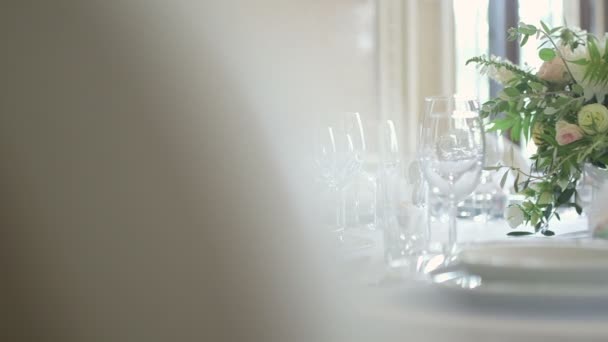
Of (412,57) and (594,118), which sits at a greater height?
(412,57)

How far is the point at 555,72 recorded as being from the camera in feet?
3.44

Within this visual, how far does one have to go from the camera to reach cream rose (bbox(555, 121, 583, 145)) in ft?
3.10

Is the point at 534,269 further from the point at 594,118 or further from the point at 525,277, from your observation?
the point at 594,118

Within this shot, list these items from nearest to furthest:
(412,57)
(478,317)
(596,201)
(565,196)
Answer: (478,317) < (565,196) < (596,201) < (412,57)

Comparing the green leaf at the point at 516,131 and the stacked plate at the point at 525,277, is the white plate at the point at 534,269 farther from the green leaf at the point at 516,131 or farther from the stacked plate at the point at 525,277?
the green leaf at the point at 516,131

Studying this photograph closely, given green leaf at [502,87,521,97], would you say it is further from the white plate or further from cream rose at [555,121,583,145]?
the white plate

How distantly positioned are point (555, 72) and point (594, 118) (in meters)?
0.15

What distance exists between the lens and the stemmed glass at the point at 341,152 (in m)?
1.03

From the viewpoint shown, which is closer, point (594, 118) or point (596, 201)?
point (594, 118)

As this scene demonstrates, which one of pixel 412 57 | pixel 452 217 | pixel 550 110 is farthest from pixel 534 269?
pixel 412 57

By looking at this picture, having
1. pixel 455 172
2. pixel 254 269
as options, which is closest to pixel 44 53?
pixel 254 269

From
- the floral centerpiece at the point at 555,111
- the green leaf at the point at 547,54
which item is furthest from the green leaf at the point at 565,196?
the green leaf at the point at 547,54

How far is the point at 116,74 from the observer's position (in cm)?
33

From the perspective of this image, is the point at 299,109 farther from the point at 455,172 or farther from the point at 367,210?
the point at 367,210
